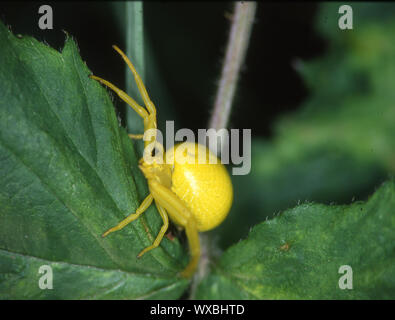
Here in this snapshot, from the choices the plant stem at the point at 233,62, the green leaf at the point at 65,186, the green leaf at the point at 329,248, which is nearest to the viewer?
the green leaf at the point at 65,186

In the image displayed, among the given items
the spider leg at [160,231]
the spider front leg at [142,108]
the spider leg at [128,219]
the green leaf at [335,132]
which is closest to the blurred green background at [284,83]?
the green leaf at [335,132]

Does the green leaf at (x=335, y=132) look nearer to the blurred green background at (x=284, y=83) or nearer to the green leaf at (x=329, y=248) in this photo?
the blurred green background at (x=284, y=83)

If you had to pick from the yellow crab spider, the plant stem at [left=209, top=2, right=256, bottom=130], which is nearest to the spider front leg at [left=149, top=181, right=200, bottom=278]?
the yellow crab spider

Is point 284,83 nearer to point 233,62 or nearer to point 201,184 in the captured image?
point 233,62

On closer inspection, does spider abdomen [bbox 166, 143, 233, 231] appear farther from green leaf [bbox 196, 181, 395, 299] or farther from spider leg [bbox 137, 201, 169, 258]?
green leaf [bbox 196, 181, 395, 299]

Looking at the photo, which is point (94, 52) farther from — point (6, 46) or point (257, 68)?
point (6, 46)
